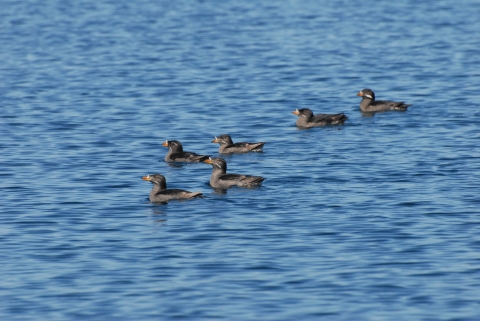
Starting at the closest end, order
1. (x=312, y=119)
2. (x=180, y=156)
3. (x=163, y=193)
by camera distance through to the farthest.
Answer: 1. (x=163, y=193)
2. (x=180, y=156)
3. (x=312, y=119)

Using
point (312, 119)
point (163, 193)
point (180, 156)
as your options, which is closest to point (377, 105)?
point (312, 119)

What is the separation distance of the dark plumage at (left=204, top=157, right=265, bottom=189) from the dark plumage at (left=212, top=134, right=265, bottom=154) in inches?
154

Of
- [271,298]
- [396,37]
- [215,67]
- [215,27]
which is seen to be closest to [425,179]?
[271,298]

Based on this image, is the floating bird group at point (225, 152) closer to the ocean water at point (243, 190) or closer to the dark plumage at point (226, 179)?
the dark plumage at point (226, 179)

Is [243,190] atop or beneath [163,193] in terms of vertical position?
beneath

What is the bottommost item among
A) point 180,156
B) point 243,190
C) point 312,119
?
point 243,190

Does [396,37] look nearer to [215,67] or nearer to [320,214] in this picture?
[215,67]

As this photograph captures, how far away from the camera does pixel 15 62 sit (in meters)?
52.8

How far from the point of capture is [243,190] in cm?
2514

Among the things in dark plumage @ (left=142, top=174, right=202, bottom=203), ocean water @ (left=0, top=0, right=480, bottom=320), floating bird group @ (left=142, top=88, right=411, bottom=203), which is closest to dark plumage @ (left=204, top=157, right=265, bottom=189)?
floating bird group @ (left=142, top=88, right=411, bottom=203)

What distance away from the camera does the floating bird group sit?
79.3 feet

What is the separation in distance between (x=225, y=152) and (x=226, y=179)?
4.83 metres

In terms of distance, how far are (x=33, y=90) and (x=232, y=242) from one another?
989 inches

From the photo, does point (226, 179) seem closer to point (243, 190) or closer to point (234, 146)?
point (243, 190)
